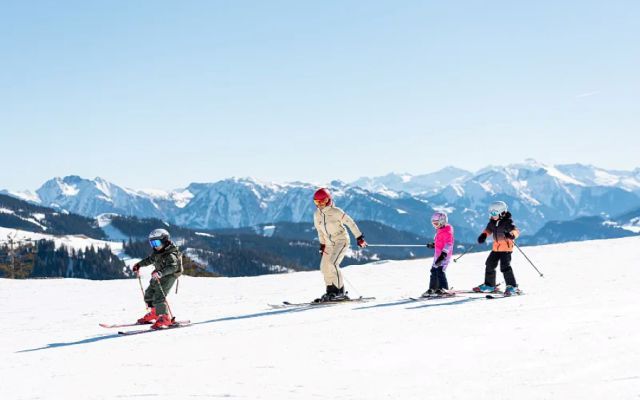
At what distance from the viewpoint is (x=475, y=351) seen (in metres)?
7.37

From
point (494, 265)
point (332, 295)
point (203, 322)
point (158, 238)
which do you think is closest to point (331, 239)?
point (332, 295)

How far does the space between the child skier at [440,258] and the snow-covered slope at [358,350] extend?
0.83 metres

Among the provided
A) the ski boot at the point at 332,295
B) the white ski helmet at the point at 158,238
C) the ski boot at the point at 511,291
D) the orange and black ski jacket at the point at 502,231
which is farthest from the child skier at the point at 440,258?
the white ski helmet at the point at 158,238

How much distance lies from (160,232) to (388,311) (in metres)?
4.97

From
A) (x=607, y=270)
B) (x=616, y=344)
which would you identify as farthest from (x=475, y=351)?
(x=607, y=270)

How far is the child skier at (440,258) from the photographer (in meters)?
14.1

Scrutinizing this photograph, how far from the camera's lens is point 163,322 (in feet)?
40.0

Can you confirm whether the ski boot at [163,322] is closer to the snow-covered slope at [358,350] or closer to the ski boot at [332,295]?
the snow-covered slope at [358,350]

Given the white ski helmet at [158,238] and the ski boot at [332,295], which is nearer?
the white ski helmet at [158,238]

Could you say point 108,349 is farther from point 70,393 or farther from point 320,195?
point 320,195

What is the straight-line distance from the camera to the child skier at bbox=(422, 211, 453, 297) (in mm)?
14051

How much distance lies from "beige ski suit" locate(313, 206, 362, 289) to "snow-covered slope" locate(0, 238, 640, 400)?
126cm

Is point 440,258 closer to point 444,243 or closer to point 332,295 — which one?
point 444,243

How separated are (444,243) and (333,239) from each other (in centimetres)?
266
